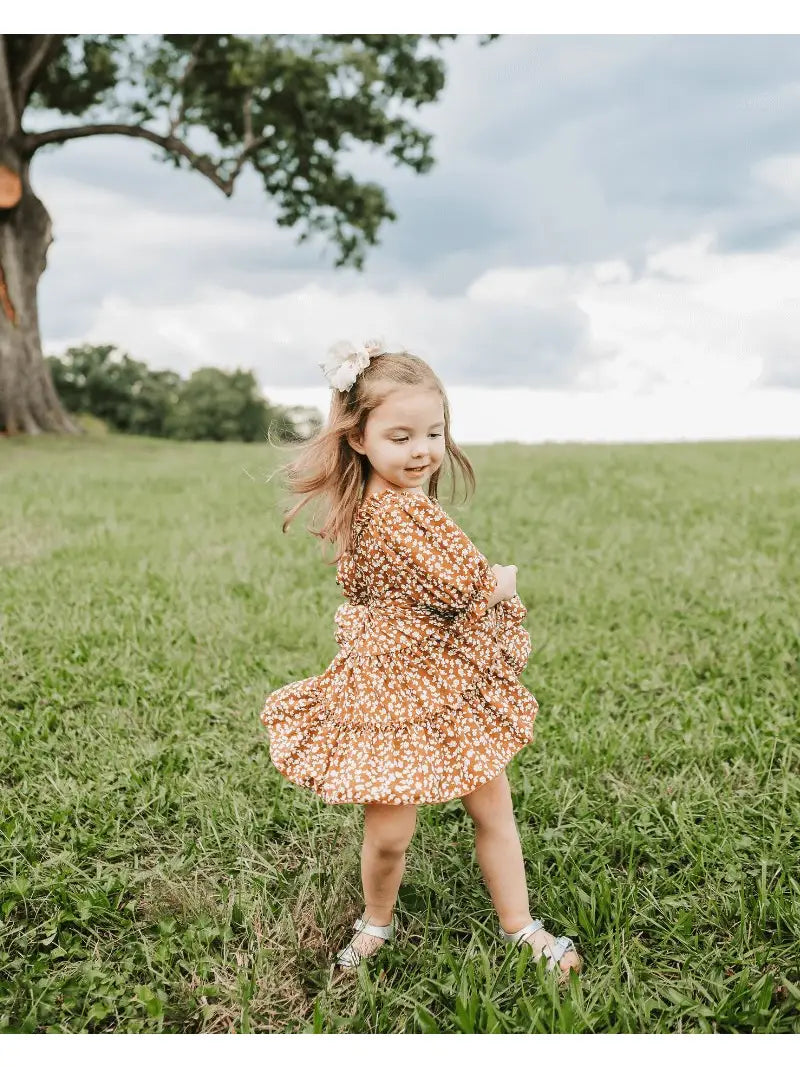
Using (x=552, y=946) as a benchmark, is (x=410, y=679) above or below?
above

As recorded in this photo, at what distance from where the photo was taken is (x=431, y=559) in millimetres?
2111

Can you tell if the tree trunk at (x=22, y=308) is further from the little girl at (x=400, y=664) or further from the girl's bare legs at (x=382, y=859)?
the girl's bare legs at (x=382, y=859)

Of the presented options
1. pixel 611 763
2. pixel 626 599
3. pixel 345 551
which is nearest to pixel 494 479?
pixel 626 599

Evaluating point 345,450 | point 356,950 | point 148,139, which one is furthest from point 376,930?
point 148,139

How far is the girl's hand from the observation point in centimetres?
222

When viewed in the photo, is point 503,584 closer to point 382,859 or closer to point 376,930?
point 382,859

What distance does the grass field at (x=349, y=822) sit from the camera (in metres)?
2.20

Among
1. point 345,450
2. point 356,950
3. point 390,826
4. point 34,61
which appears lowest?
point 356,950

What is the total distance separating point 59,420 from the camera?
15.9 metres

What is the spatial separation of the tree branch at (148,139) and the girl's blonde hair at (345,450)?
581 inches

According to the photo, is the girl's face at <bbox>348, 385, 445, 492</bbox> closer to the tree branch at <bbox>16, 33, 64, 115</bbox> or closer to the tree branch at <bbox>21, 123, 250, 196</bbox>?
the tree branch at <bbox>21, 123, 250, 196</bbox>

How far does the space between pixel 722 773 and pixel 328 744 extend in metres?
1.62

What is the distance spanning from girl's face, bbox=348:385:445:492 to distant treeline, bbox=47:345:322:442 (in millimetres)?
31613

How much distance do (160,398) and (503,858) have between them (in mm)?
41217
